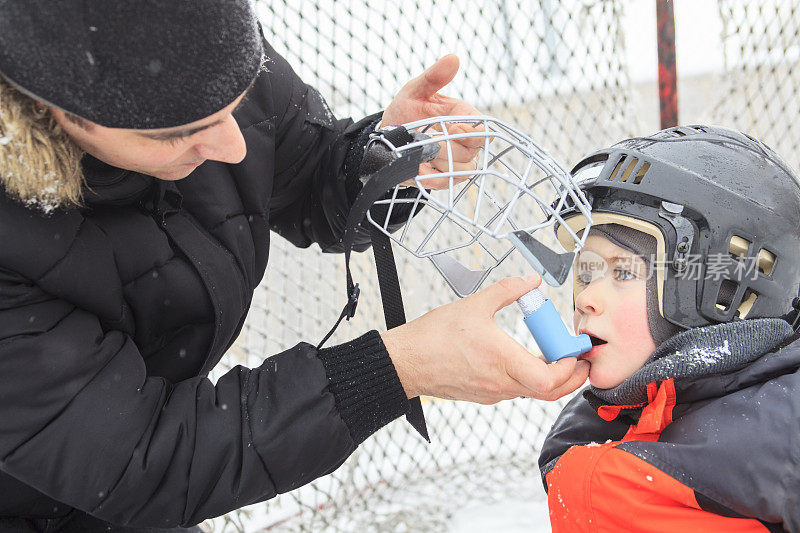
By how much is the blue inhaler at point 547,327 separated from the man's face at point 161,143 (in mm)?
670

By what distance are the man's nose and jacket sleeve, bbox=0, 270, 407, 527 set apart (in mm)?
400

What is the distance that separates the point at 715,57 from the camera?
6941mm

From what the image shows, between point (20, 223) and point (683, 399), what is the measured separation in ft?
4.69

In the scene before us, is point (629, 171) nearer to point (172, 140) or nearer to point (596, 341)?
point (596, 341)

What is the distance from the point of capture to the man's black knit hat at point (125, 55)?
1.12 meters

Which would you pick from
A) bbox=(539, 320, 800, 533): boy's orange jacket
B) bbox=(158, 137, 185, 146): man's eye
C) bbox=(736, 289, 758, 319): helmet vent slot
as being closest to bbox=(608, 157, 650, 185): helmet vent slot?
bbox=(736, 289, 758, 319): helmet vent slot

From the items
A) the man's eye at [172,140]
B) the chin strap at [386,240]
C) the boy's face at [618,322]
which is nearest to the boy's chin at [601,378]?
the boy's face at [618,322]

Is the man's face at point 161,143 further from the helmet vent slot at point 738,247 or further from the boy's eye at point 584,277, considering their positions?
the helmet vent slot at point 738,247

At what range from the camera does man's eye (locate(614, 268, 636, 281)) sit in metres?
1.69

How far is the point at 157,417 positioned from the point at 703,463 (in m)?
1.10

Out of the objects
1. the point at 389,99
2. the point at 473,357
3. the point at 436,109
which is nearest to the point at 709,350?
the point at 473,357

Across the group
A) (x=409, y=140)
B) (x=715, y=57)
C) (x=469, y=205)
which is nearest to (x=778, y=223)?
(x=409, y=140)

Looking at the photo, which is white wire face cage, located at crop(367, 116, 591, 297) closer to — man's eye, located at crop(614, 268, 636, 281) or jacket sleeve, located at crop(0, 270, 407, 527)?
man's eye, located at crop(614, 268, 636, 281)

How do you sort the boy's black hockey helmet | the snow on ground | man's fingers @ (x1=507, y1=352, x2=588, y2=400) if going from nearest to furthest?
man's fingers @ (x1=507, y1=352, x2=588, y2=400) < the boy's black hockey helmet < the snow on ground
